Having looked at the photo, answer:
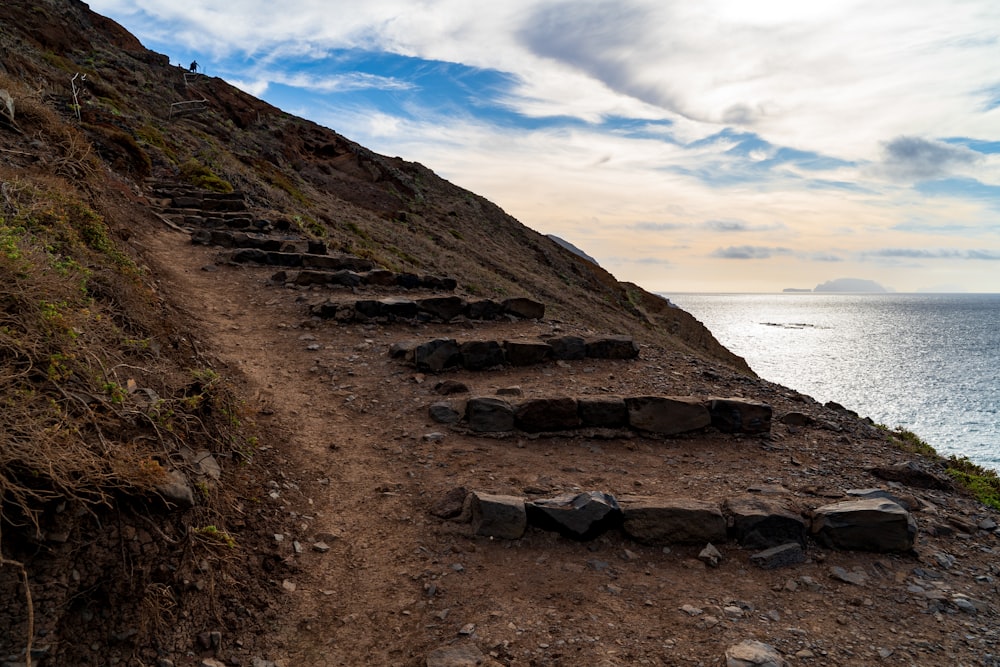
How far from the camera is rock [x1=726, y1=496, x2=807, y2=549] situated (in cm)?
569

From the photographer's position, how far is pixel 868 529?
5.77 meters

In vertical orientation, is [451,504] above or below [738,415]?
below

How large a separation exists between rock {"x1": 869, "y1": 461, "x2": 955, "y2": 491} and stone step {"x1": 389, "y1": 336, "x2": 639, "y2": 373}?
4802mm

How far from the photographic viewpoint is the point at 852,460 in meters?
8.02

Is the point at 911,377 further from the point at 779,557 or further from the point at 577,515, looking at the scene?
the point at 577,515

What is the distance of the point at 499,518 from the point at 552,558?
656 mm

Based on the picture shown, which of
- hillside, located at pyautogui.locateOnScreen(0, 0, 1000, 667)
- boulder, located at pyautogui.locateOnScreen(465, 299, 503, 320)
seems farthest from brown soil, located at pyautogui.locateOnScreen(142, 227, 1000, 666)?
boulder, located at pyautogui.locateOnScreen(465, 299, 503, 320)

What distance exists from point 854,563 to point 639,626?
266 centimetres

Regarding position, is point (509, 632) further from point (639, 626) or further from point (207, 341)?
point (207, 341)

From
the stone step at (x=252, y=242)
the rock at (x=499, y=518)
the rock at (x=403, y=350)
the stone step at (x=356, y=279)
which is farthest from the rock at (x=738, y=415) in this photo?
the stone step at (x=252, y=242)

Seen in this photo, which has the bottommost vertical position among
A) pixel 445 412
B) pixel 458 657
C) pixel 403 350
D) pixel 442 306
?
pixel 458 657

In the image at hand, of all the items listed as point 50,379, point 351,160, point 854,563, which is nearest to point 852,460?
point 854,563

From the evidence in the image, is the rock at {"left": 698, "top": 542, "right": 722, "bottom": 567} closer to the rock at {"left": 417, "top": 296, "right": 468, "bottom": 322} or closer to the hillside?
the hillside

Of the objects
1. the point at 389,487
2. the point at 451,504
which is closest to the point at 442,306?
the point at 389,487
